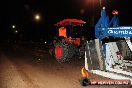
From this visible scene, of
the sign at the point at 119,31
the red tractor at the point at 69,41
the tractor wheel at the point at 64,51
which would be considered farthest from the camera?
the red tractor at the point at 69,41

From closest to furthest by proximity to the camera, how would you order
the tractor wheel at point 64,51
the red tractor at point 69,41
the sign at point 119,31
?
the sign at point 119,31 < the tractor wheel at point 64,51 < the red tractor at point 69,41

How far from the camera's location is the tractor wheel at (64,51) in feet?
39.5

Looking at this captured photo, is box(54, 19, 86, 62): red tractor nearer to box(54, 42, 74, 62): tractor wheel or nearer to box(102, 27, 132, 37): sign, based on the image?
box(54, 42, 74, 62): tractor wheel

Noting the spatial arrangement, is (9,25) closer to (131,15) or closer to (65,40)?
(131,15)

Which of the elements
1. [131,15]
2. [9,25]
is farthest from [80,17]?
[9,25]

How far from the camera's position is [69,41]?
12.8m

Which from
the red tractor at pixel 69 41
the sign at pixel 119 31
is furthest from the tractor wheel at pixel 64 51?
the sign at pixel 119 31

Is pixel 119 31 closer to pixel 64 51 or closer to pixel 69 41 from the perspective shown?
pixel 64 51

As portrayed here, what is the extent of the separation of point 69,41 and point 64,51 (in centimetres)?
95

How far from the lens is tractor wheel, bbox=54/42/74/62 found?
39.5 ft

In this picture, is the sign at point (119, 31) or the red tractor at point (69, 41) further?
the red tractor at point (69, 41)

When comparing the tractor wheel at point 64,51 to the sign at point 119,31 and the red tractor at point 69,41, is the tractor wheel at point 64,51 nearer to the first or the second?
the red tractor at point 69,41

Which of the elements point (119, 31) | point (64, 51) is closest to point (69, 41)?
point (64, 51)

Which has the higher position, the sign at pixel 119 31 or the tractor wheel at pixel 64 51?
the sign at pixel 119 31
